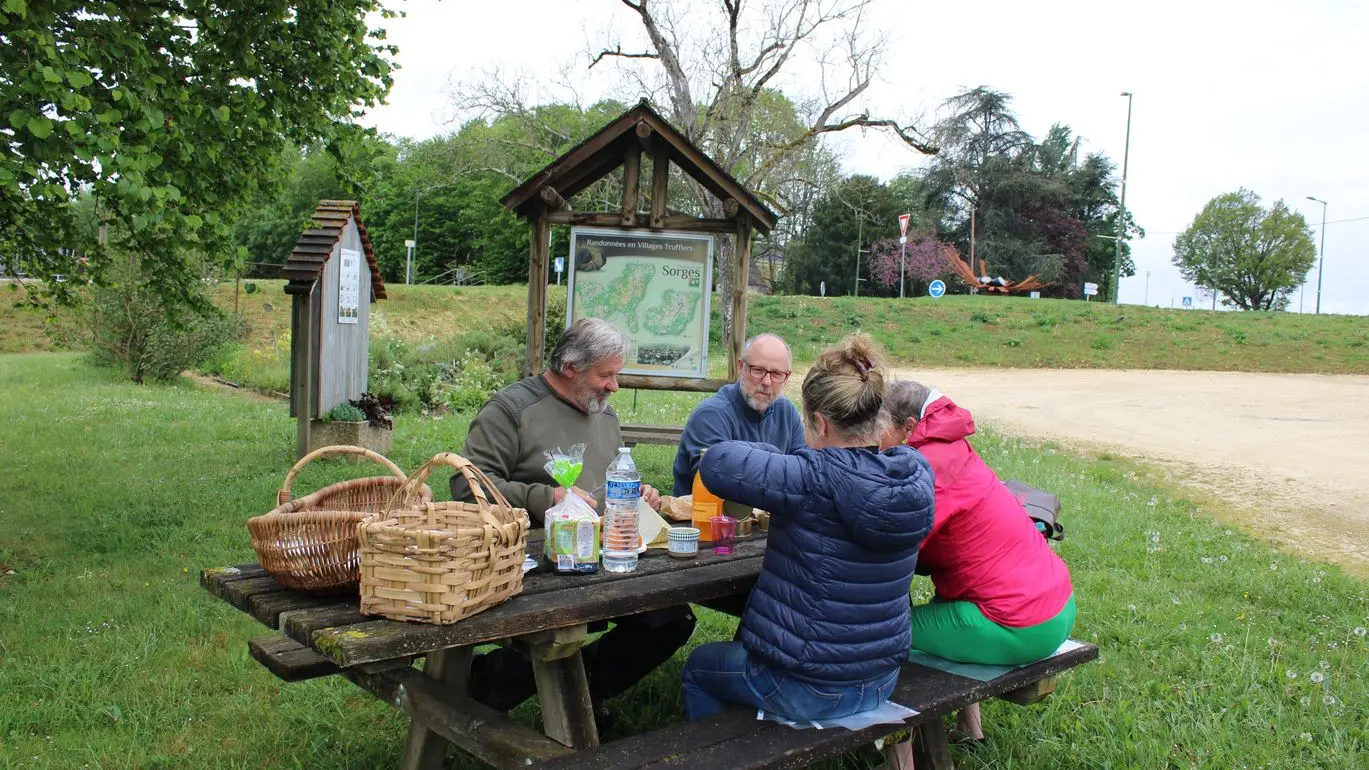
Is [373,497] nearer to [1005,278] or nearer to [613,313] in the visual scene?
[613,313]

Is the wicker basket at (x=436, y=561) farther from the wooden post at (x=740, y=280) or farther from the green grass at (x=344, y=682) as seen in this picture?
the wooden post at (x=740, y=280)

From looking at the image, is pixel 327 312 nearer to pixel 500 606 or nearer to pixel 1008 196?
pixel 500 606

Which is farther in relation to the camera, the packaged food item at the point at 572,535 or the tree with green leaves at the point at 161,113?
the tree with green leaves at the point at 161,113

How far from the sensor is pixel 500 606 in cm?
251

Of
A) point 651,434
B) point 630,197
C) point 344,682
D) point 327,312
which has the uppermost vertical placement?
point 630,197

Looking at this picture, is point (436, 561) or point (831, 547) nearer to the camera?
point (436, 561)

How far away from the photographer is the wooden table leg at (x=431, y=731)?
304 cm

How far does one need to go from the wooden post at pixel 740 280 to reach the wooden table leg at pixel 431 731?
4139 millimetres

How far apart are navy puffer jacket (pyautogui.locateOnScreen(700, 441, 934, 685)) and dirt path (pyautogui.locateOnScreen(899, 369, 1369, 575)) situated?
555 cm

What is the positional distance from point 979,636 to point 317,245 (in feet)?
24.3

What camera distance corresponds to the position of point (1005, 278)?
52.7 m

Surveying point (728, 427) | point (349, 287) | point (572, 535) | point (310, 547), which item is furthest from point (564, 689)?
point (349, 287)

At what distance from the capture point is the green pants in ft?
10.7

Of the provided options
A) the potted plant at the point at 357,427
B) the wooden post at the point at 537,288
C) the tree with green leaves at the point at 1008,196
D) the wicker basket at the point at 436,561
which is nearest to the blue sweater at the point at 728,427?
the wicker basket at the point at 436,561
